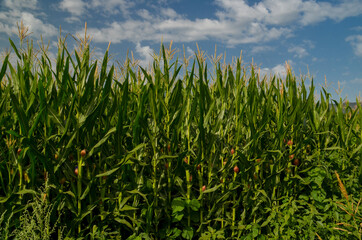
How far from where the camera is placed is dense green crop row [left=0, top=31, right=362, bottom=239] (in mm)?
2355

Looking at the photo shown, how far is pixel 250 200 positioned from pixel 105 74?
1779 mm

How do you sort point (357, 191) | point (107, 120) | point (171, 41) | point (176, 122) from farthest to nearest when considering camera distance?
point (357, 191)
point (171, 41)
point (176, 122)
point (107, 120)

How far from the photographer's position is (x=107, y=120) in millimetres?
2367

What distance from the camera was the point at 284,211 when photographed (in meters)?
2.86

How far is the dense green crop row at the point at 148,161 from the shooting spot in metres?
2.36

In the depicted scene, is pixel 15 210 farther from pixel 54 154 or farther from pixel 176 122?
pixel 176 122

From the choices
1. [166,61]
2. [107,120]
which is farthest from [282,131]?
[107,120]

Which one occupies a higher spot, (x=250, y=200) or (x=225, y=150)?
(x=225, y=150)

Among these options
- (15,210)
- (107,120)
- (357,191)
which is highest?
(107,120)

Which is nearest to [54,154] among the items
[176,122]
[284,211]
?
[176,122]

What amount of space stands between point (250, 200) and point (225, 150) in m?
0.54

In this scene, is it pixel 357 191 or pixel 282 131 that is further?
pixel 357 191

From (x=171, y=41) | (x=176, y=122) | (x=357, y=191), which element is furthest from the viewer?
(x=357, y=191)

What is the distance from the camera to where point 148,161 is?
2.68 m
